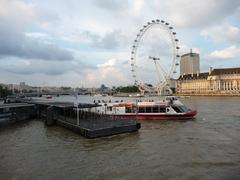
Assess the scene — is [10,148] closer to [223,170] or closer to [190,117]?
[223,170]

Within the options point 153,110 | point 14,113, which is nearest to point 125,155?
point 153,110

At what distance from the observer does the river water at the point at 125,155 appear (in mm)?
18719

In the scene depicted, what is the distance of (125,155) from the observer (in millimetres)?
23406

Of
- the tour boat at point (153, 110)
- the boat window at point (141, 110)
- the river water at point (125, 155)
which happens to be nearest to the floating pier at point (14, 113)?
the river water at point (125, 155)

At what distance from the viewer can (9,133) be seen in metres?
36.2

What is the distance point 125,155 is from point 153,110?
82.8 feet

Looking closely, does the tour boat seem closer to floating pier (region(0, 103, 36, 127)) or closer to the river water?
the river water

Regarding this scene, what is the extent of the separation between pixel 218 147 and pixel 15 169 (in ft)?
54.9

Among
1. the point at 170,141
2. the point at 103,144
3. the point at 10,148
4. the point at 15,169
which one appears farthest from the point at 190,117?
the point at 15,169

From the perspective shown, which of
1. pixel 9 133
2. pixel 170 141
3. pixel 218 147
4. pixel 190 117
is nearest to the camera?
pixel 218 147

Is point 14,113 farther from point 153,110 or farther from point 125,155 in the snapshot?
point 125,155

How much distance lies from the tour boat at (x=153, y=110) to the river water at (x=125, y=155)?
11.3 metres

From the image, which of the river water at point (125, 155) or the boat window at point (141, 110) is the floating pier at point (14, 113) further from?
the boat window at point (141, 110)

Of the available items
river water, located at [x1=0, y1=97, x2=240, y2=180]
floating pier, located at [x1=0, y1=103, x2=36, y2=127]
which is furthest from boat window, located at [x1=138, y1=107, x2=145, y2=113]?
floating pier, located at [x1=0, y1=103, x2=36, y2=127]
